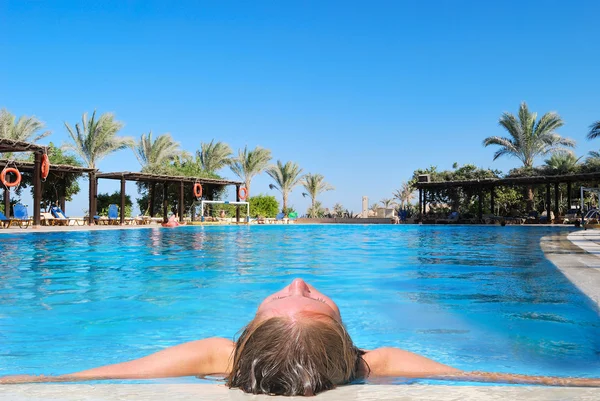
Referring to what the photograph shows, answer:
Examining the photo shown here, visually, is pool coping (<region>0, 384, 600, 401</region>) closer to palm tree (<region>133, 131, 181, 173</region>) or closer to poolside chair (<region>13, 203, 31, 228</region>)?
poolside chair (<region>13, 203, 31, 228</region>)

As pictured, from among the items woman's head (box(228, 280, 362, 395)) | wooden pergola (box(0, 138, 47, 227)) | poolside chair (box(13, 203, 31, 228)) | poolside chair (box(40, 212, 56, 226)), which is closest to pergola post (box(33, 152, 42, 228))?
wooden pergola (box(0, 138, 47, 227))

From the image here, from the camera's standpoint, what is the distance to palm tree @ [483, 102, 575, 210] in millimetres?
29044

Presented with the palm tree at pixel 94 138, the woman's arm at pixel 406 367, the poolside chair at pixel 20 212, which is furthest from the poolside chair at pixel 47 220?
the woman's arm at pixel 406 367

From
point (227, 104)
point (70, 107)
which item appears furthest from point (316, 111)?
point (70, 107)

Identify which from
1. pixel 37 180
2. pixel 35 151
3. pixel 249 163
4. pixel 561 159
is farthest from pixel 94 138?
pixel 561 159

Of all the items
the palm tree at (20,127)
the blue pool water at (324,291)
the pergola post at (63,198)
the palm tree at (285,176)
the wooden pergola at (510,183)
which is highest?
the palm tree at (20,127)

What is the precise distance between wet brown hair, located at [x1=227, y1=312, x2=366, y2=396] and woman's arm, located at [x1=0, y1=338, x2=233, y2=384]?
45cm

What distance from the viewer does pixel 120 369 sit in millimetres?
1757

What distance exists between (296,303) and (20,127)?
95.1 feet

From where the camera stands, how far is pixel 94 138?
27.9 metres

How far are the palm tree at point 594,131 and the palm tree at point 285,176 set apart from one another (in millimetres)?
21495

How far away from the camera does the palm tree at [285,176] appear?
39562 millimetres

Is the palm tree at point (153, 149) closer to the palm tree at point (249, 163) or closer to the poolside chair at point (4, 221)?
the palm tree at point (249, 163)

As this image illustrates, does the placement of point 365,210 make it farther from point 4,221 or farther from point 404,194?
point 4,221
